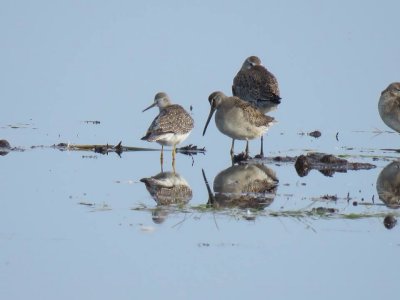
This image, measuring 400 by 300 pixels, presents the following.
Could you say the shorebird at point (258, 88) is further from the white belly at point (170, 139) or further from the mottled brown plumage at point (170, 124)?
the white belly at point (170, 139)

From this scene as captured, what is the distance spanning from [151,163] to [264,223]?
13.0ft

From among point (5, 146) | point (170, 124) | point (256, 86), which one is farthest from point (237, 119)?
point (5, 146)

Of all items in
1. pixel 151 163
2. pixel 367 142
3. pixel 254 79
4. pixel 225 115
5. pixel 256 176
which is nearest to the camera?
pixel 256 176

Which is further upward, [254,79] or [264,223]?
[254,79]

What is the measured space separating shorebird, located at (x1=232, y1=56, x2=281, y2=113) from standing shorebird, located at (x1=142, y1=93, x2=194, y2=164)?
2705 millimetres

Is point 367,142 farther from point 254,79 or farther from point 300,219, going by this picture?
point 300,219

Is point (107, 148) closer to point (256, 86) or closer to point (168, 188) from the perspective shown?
point (168, 188)

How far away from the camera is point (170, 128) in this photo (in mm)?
15250

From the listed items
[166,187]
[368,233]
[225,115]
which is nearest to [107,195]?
[166,187]

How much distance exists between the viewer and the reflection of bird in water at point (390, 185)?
12742mm

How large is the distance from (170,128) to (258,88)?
3.85m

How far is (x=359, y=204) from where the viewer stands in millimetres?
12445

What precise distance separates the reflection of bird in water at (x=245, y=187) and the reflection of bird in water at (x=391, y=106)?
309 cm

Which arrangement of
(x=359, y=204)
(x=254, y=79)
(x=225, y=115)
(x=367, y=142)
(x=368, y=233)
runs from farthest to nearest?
1. (x=254, y=79)
2. (x=367, y=142)
3. (x=225, y=115)
4. (x=359, y=204)
5. (x=368, y=233)
